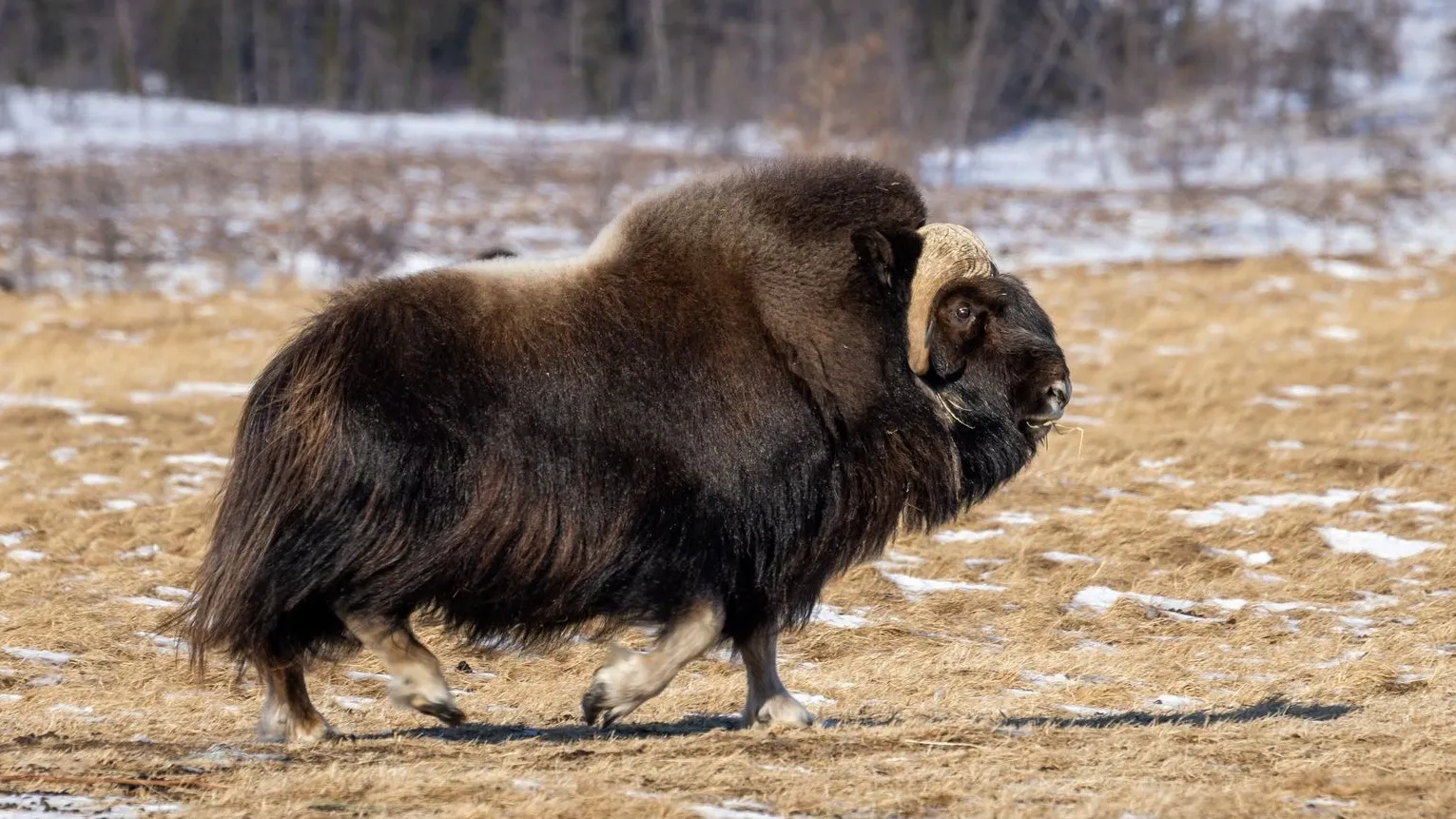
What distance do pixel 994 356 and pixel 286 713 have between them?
1653mm

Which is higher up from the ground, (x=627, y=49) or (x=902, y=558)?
(x=627, y=49)

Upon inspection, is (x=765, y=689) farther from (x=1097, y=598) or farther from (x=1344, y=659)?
(x=1097, y=598)

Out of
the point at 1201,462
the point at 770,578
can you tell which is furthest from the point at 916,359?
the point at 1201,462

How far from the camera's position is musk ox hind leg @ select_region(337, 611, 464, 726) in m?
3.39

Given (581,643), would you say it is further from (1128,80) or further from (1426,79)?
(1426,79)

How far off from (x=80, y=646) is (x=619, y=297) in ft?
6.25

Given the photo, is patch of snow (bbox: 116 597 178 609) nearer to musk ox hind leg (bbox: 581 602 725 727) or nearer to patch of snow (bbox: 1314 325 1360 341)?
musk ox hind leg (bbox: 581 602 725 727)

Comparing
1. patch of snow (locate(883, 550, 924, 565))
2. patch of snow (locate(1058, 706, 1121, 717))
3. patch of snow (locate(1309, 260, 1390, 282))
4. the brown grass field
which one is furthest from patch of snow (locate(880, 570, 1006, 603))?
patch of snow (locate(1309, 260, 1390, 282))

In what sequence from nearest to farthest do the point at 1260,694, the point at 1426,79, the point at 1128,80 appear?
the point at 1260,694, the point at 1128,80, the point at 1426,79

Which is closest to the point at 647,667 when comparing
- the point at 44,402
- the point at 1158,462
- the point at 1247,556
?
the point at 1247,556

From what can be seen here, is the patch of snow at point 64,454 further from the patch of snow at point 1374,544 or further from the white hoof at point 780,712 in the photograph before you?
the patch of snow at point 1374,544

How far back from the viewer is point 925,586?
560 cm

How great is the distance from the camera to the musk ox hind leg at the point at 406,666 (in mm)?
3391

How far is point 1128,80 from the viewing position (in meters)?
36.3
